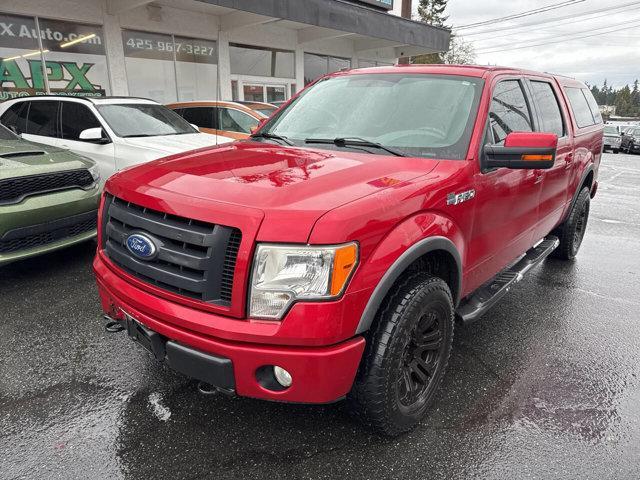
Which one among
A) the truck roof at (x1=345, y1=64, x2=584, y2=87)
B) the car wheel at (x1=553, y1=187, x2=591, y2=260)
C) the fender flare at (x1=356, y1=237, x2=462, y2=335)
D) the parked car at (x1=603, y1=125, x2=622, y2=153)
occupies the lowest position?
the parked car at (x1=603, y1=125, x2=622, y2=153)

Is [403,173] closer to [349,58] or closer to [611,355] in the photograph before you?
[611,355]

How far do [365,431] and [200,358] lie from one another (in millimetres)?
1010

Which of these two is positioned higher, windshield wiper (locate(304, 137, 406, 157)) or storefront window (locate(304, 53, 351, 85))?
storefront window (locate(304, 53, 351, 85))

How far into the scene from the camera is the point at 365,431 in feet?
7.99

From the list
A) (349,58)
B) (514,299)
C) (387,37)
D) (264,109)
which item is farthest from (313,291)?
(349,58)

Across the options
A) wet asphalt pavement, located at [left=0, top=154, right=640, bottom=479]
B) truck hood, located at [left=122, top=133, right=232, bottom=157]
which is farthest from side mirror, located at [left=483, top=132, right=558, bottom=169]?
truck hood, located at [left=122, top=133, right=232, bottom=157]

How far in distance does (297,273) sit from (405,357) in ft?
2.75

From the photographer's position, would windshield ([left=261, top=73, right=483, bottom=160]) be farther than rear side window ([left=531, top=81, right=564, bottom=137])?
No

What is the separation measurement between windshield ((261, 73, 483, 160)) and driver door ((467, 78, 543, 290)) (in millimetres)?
193

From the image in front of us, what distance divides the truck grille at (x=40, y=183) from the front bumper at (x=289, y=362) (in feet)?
9.67

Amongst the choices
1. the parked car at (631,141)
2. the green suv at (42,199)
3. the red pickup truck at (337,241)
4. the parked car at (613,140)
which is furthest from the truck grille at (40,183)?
the parked car at (631,141)

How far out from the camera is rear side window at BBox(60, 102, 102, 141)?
6227mm

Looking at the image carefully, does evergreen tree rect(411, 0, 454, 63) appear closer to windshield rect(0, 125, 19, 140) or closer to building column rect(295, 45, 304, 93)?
building column rect(295, 45, 304, 93)

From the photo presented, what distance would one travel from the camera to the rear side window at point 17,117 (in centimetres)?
679
